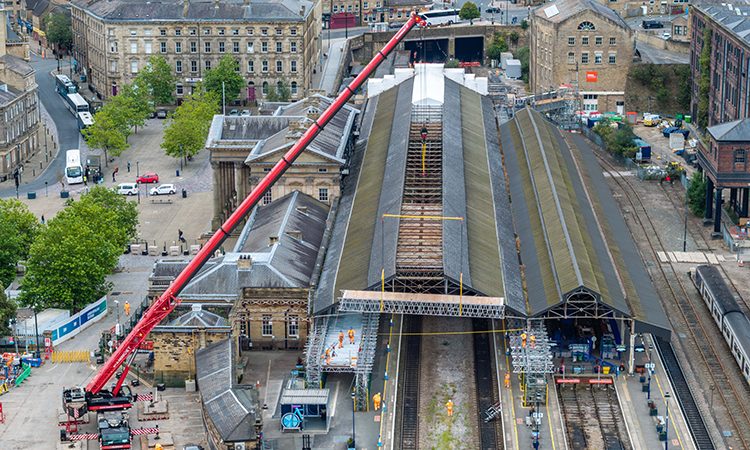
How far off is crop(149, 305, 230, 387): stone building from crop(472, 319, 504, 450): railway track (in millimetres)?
21067

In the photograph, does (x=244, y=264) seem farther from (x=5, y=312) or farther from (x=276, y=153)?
(x=276, y=153)

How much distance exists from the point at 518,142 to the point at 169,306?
68223mm

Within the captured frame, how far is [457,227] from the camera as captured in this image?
149 meters

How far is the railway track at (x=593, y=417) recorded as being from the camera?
126625 mm

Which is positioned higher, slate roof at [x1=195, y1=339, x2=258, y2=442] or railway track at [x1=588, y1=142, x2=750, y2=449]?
slate roof at [x1=195, y1=339, x2=258, y2=442]

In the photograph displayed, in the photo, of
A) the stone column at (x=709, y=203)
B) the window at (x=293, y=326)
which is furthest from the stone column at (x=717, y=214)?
the window at (x=293, y=326)

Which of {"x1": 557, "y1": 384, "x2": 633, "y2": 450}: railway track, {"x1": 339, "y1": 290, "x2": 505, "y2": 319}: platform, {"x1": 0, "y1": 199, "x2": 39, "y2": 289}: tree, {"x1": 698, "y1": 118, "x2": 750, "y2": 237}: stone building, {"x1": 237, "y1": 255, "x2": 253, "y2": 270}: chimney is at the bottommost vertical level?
{"x1": 557, "y1": 384, "x2": 633, "y2": 450}: railway track

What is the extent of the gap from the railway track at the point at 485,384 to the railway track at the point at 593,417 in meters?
5.37

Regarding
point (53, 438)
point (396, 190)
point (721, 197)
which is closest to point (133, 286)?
point (396, 190)

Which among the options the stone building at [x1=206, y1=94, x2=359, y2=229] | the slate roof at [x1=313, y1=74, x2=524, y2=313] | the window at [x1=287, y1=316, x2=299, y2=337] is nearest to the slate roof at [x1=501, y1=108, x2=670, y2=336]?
the slate roof at [x1=313, y1=74, x2=524, y2=313]

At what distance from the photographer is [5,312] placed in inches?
5773

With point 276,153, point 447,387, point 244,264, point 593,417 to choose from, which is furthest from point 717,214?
point 244,264

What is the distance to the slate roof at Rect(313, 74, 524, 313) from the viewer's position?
140250 millimetres

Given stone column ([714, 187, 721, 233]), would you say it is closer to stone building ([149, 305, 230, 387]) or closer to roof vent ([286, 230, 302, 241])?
roof vent ([286, 230, 302, 241])
